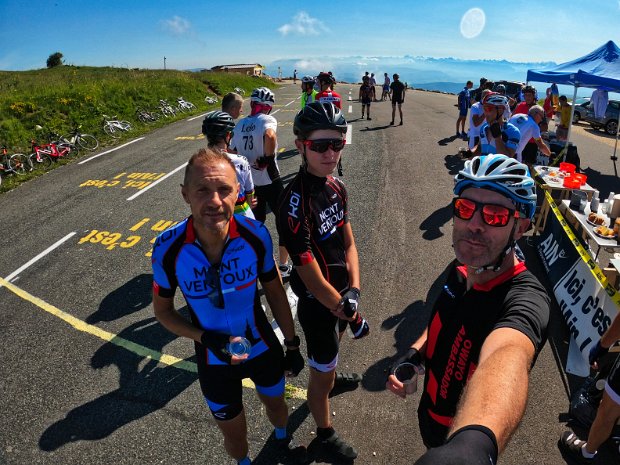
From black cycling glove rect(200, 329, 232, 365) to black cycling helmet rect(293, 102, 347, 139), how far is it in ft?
5.37

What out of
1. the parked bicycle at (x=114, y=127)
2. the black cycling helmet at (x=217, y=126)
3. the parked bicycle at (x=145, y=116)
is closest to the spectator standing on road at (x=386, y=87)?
the parked bicycle at (x=145, y=116)

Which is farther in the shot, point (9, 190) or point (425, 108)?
point (425, 108)

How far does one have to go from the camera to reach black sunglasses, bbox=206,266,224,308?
243 centimetres

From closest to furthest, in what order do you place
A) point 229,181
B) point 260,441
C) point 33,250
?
1. point 229,181
2. point 260,441
3. point 33,250

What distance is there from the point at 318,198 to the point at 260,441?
7.93 feet

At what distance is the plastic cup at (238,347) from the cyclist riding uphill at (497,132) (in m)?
5.69

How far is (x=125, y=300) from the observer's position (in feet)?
18.4

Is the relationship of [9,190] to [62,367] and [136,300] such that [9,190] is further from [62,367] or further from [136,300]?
[62,367]

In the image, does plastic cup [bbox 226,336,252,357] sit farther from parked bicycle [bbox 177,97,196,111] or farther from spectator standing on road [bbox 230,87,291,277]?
parked bicycle [bbox 177,97,196,111]

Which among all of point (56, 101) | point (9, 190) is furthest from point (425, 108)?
point (9, 190)

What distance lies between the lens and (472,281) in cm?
193

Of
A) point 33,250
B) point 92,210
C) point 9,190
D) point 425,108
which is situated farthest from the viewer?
point 425,108

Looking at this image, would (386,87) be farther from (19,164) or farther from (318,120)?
(318,120)

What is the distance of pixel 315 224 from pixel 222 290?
2.82 feet
